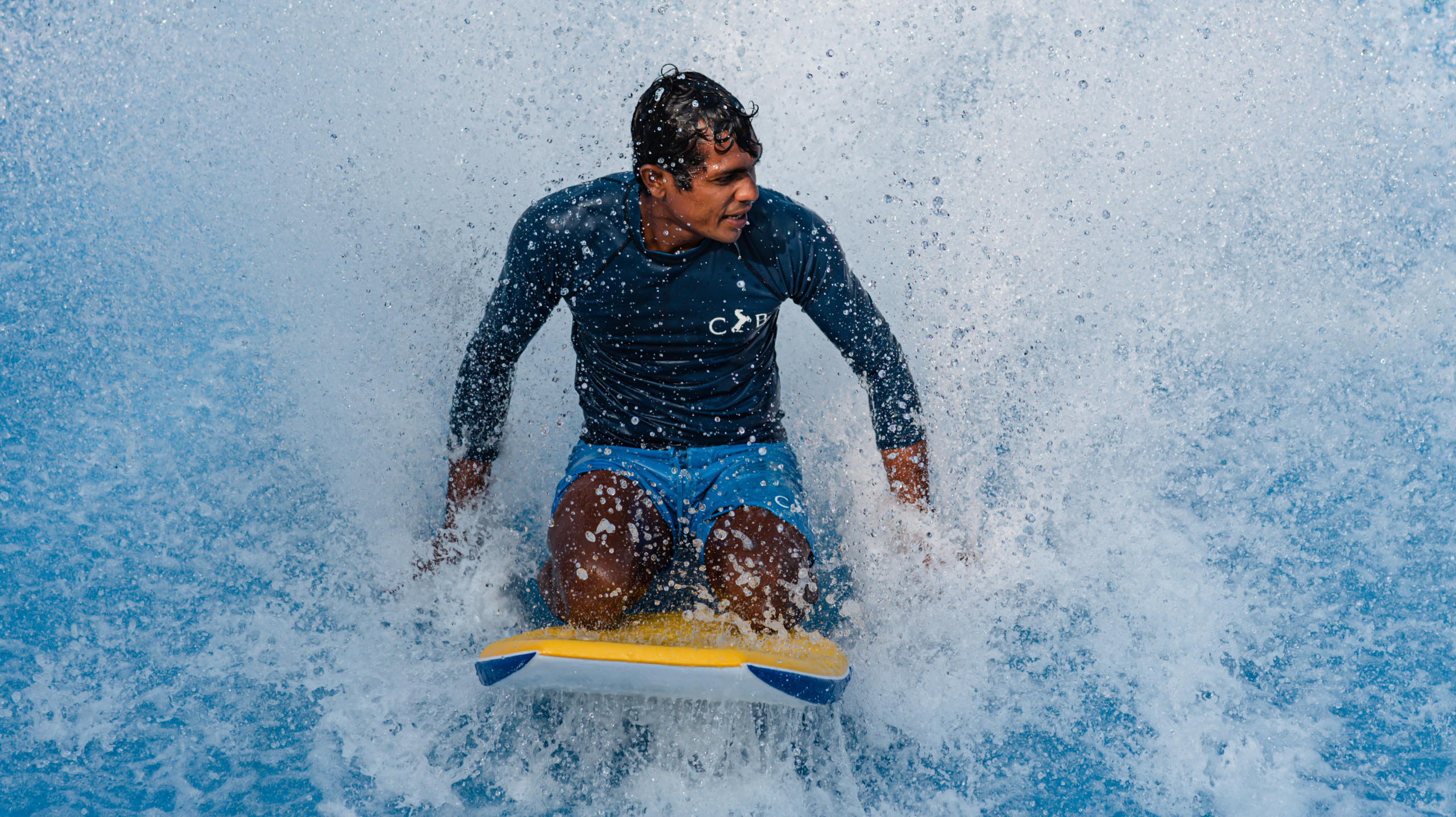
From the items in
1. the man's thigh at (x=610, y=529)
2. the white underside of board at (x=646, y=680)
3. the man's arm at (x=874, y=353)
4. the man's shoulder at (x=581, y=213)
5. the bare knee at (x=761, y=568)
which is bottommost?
the white underside of board at (x=646, y=680)

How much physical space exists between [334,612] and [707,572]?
99 cm

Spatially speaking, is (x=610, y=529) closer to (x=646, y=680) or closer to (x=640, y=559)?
(x=640, y=559)

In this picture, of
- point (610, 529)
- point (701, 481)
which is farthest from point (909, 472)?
point (610, 529)

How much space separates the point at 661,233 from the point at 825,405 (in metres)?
1.34

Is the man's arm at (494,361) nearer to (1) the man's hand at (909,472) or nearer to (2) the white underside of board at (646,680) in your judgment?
(2) the white underside of board at (646,680)

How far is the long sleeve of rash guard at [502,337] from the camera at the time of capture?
2.15 m

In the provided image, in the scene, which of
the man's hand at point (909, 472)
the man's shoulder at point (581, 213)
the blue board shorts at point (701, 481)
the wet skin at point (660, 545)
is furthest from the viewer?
the man's hand at point (909, 472)

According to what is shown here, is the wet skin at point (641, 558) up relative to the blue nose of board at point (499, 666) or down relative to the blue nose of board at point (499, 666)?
up

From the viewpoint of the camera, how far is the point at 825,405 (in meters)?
3.32

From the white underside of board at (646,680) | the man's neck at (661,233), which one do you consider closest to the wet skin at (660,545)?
the man's neck at (661,233)

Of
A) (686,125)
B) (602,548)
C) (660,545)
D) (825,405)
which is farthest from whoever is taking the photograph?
(825,405)

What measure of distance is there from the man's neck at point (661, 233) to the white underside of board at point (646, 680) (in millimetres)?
840

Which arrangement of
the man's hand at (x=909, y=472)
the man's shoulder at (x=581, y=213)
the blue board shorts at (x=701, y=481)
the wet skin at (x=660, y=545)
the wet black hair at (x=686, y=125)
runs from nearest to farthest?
the wet black hair at (x=686, y=125)
the wet skin at (x=660, y=545)
the man's shoulder at (x=581, y=213)
the blue board shorts at (x=701, y=481)
the man's hand at (x=909, y=472)

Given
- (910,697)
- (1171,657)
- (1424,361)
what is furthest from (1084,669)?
(1424,361)
